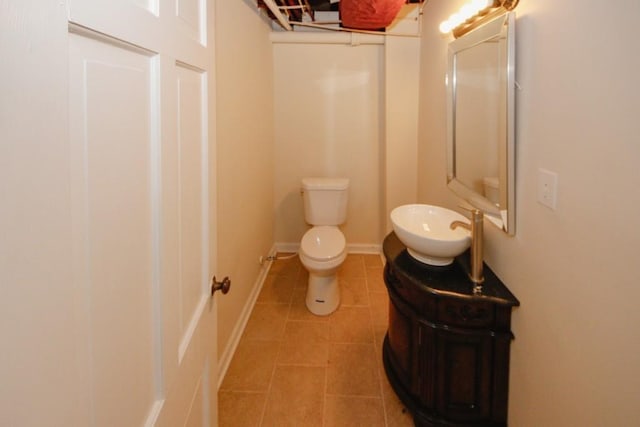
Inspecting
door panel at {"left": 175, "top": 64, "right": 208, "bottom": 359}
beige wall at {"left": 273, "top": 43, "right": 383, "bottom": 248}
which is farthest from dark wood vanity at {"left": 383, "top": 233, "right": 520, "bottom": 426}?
beige wall at {"left": 273, "top": 43, "right": 383, "bottom": 248}

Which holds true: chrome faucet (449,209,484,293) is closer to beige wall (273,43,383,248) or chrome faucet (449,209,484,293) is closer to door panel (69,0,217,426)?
door panel (69,0,217,426)

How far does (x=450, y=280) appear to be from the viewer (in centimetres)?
159

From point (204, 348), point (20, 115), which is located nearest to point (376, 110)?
point (204, 348)

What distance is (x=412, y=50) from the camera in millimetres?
3197

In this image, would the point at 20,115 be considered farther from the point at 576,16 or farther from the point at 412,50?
the point at 412,50

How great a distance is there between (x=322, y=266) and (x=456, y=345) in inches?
47.9

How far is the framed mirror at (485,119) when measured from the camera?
140 cm

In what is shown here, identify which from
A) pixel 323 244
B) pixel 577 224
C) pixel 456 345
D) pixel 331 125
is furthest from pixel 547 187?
pixel 331 125

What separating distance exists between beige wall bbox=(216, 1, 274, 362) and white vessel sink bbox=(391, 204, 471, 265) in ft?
3.14

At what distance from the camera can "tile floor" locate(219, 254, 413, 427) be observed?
1.87m

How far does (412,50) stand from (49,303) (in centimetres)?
328

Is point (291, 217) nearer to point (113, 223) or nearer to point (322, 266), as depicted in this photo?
point (322, 266)

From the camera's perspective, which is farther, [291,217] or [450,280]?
[291,217]

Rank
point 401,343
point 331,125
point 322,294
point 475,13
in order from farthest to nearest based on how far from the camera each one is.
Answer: point 331,125
point 322,294
point 401,343
point 475,13
